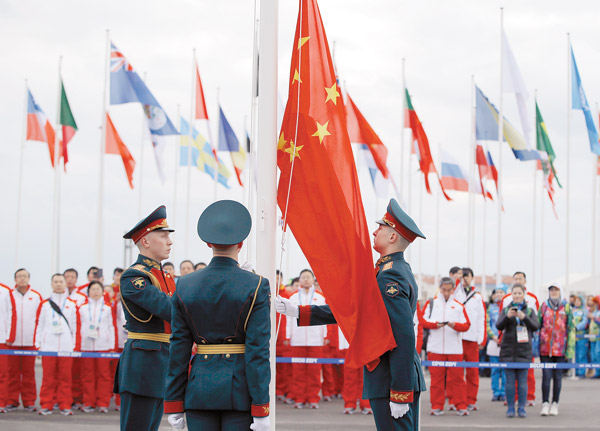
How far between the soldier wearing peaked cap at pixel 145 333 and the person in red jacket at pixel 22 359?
22.4 feet

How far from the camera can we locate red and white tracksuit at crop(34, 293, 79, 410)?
12445 mm

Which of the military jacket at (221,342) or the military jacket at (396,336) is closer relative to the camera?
the military jacket at (221,342)

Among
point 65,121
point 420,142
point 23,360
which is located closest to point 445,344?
point 23,360

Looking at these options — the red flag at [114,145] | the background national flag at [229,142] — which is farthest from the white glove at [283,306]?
the background national flag at [229,142]

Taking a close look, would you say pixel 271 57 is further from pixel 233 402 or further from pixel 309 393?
pixel 309 393

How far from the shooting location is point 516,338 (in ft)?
42.0

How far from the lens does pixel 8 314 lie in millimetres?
12812

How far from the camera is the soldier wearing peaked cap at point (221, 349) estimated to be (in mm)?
4852

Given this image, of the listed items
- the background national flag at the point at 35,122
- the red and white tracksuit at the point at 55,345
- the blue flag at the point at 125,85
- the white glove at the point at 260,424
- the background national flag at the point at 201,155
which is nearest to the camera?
the white glove at the point at 260,424

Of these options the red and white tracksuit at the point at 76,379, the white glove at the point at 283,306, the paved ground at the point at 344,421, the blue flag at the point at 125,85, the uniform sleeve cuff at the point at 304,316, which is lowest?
the paved ground at the point at 344,421

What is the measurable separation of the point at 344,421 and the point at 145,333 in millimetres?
6154

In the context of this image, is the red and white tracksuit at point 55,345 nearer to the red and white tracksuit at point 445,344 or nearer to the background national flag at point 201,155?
the red and white tracksuit at point 445,344

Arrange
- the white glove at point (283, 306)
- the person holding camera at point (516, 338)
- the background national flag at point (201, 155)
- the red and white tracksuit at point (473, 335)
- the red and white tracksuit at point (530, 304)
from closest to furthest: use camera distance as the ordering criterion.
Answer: the white glove at point (283, 306), the person holding camera at point (516, 338), the red and white tracksuit at point (473, 335), the red and white tracksuit at point (530, 304), the background national flag at point (201, 155)

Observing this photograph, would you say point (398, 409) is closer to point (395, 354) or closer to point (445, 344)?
point (395, 354)
